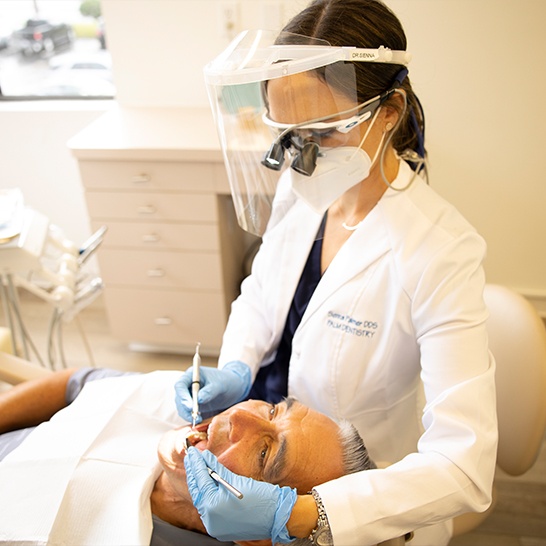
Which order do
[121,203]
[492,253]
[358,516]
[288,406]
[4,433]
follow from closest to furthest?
[358,516] < [288,406] < [4,433] < [121,203] < [492,253]

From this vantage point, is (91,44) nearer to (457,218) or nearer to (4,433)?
(4,433)

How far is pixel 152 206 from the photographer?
2.12m

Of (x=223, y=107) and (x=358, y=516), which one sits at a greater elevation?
(x=223, y=107)

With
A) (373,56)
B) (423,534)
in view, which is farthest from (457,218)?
(423,534)

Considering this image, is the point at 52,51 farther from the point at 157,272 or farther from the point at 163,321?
the point at 163,321

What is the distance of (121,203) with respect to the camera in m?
2.12

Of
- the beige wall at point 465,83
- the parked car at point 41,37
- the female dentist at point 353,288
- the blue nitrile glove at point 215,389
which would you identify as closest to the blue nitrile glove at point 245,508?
the female dentist at point 353,288

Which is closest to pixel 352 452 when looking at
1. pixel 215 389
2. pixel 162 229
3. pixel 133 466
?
pixel 215 389

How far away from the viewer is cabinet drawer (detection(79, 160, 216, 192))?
2030mm

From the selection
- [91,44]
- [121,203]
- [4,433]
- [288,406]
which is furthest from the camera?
[91,44]

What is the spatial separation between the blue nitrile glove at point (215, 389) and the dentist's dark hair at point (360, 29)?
64 cm

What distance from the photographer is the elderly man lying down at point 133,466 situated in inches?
40.3

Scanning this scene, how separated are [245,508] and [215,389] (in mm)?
338

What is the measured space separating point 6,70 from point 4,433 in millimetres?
2052
